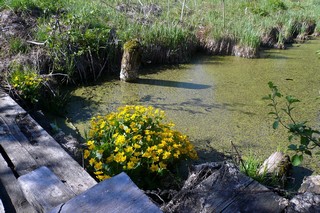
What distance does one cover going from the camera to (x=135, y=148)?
264cm

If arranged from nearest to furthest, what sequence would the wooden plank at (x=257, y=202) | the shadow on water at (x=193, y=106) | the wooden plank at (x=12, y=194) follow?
the wooden plank at (x=257, y=202), the wooden plank at (x=12, y=194), the shadow on water at (x=193, y=106)

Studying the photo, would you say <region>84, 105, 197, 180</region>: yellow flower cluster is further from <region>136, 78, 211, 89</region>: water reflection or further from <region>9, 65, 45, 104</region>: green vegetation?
<region>136, 78, 211, 89</region>: water reflection

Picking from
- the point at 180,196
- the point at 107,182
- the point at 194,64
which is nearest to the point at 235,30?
the point at 194,64

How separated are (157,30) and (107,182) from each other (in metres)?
4.81

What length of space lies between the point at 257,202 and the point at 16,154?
4.69 ft

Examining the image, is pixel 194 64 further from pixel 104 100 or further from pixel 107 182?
pixel 107 182

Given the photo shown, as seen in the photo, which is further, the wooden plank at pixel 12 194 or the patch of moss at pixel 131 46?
the patch of moss at pixel 131 46

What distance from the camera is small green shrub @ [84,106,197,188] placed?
99.5 inches

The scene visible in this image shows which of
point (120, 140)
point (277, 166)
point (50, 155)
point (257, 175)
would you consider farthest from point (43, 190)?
point (277, 166)

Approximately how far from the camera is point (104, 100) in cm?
446

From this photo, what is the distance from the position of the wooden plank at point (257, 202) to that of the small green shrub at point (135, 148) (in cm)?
97

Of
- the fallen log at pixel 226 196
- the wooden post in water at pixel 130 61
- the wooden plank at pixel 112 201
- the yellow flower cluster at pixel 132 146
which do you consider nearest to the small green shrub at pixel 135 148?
the yellow flower cluster at pixel 132 146

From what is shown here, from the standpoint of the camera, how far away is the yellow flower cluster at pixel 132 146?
253cm

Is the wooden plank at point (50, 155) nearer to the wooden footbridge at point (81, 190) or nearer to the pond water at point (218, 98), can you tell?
the wooden footbridge at point (81, 190)
